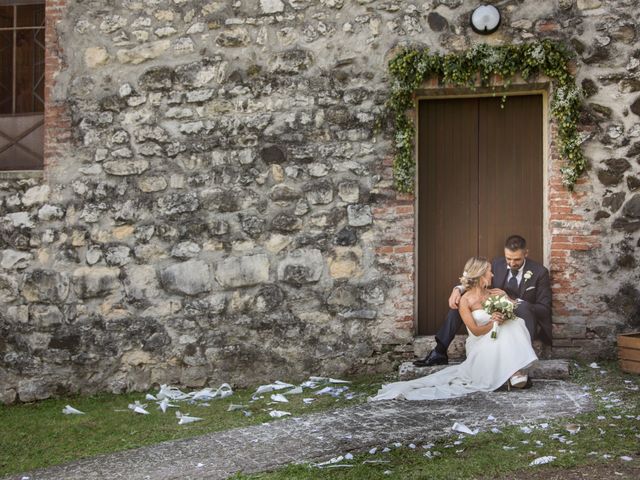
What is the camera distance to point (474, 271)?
21.3 feet

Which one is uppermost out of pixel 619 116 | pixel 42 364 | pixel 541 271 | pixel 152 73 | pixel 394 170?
pixel 152 73

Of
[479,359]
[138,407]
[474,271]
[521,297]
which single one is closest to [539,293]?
[521,297]

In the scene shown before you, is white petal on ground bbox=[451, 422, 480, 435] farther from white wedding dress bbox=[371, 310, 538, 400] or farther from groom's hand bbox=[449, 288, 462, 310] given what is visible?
groom's hand bbox=[449, 288, 462, 310]

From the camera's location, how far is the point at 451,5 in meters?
6.90

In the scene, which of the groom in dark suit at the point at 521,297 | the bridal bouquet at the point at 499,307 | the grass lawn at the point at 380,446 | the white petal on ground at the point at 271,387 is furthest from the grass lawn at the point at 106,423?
the bridal bouquet at the point at 499,307

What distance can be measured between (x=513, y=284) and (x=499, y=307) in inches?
28.9

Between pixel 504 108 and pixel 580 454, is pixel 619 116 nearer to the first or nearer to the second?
pixel 504 108

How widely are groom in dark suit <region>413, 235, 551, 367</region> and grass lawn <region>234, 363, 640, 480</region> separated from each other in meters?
1.68

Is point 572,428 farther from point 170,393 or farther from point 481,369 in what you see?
point 170,393

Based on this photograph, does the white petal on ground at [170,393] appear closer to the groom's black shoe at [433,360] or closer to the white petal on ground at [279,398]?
the white petal on ground at [279,398]

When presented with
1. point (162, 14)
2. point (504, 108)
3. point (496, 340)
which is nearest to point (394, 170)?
point (504, 108)

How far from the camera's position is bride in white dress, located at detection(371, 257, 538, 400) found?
19.6ft

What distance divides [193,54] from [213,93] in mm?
435

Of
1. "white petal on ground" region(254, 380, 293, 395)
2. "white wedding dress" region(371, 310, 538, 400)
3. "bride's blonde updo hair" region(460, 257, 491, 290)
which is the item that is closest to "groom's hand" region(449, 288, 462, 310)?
"bride's blonde updo hair" region(460, 257, 491, 290)
